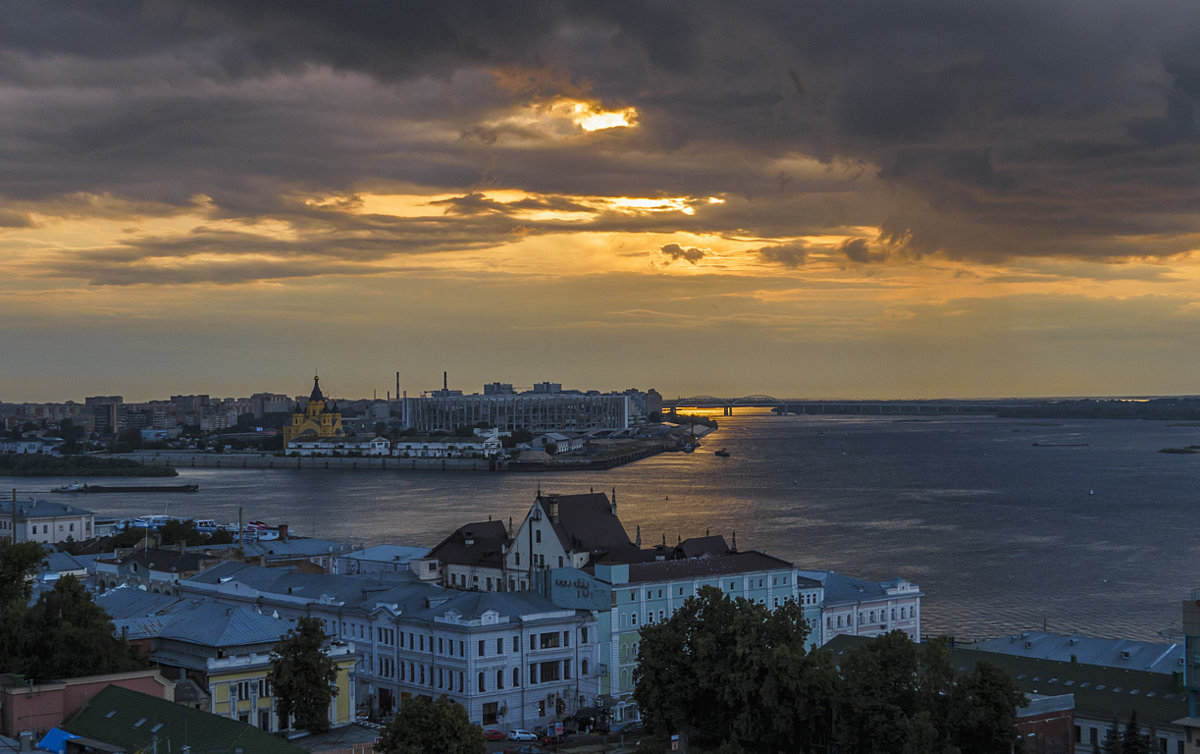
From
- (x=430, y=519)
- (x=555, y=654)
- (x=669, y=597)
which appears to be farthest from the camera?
(x=430, y=519)

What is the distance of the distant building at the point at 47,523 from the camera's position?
36156 millimetres

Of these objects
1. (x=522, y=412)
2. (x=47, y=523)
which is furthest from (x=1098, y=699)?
(x=522, y=412)

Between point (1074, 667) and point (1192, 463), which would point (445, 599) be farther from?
point (1192, 463)

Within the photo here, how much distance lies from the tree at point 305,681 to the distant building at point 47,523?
2384cm

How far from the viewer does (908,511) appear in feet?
157

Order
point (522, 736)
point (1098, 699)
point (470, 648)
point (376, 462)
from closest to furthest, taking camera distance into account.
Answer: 1. point (1098, 699)
2. point (522, 736)
3. point (470, 648)
4. point (376, 462)

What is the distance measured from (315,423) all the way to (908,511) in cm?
6471

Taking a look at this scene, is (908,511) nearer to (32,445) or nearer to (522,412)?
(32,445)

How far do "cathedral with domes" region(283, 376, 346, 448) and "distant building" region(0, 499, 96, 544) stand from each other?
203 ft

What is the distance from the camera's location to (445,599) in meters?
18.9

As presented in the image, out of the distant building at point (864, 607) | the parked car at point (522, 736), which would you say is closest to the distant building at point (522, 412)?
the distant building at point (864, 607)

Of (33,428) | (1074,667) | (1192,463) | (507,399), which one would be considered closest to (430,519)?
(1074,667)

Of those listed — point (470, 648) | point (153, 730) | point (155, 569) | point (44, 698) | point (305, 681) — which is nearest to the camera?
point (153, 730)

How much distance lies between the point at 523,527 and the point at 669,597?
3.89 m
